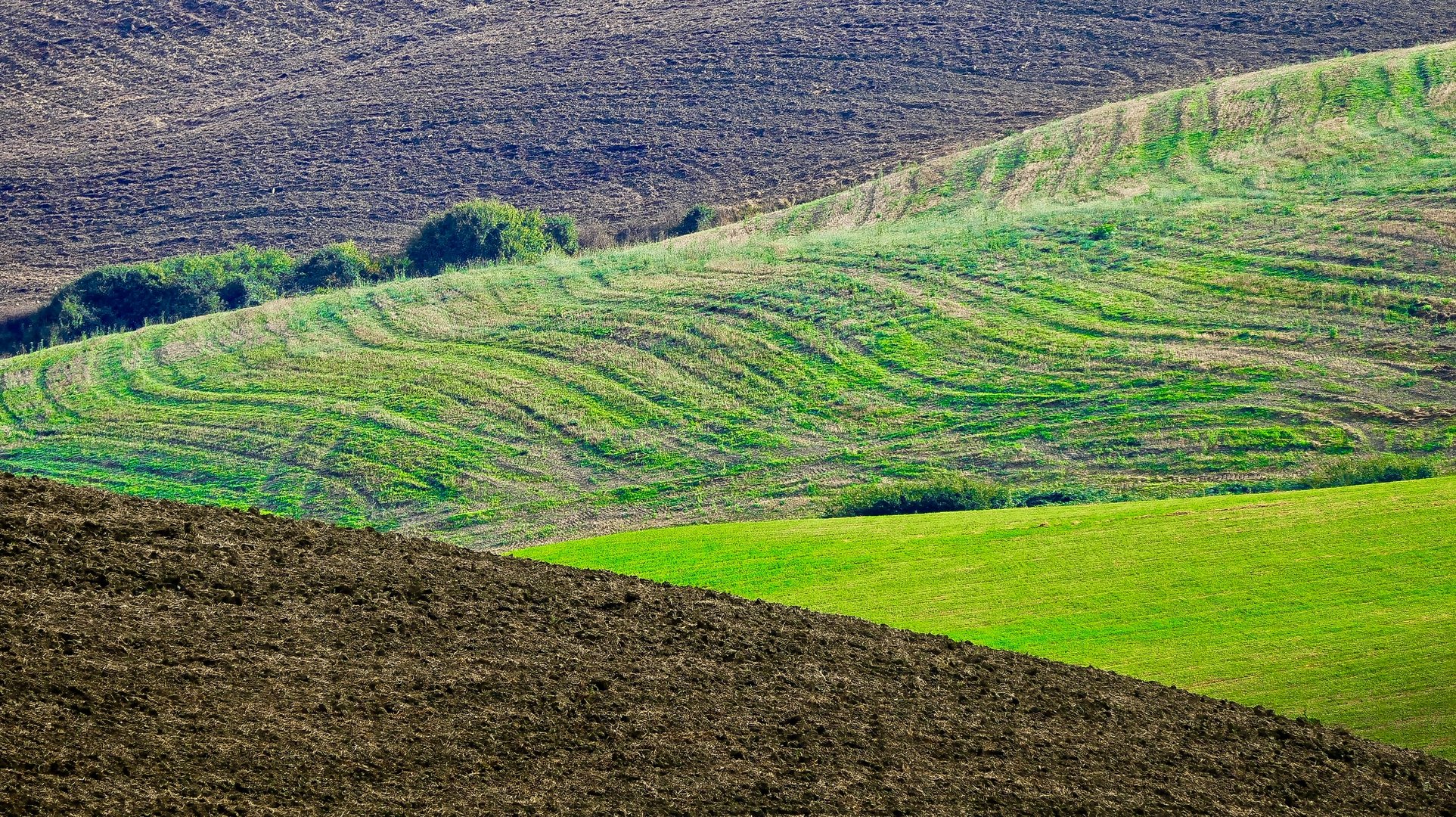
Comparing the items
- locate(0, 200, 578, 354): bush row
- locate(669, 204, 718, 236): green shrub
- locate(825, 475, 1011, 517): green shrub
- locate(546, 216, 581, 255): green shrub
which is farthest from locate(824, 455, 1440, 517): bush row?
locate(546, 216, 581, 255): green shrub

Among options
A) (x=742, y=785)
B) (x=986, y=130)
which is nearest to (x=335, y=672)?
(x=742, y=785)

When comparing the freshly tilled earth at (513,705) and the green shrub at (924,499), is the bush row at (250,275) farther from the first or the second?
the freshly tilled earth at (513,705)

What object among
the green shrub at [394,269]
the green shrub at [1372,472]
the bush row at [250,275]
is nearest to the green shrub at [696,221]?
the bush row at [250,275]

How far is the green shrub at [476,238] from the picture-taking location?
5081 centimetres

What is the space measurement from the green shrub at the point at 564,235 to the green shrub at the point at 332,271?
6.42m

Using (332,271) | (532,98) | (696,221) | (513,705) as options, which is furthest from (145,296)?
(513,705)

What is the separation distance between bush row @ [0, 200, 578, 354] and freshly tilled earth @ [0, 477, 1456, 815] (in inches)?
1440

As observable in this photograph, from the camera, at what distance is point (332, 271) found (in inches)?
2008

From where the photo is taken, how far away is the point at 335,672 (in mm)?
11453

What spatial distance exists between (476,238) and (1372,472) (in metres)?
32.7

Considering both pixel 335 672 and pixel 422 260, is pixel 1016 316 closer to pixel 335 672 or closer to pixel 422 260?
pixel 422 260

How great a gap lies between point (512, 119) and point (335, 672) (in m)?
56.2

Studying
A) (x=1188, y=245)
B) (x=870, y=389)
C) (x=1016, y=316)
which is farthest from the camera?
Answer: (x=1188, y=245)

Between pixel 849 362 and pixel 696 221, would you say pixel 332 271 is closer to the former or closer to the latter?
pixel 696 221
